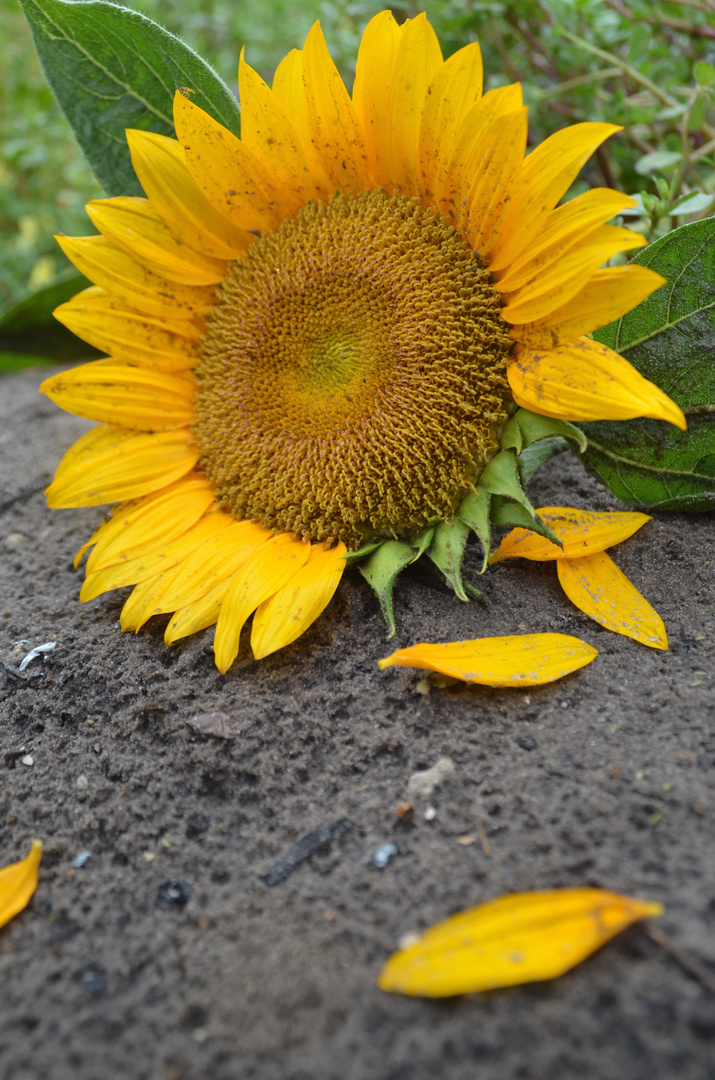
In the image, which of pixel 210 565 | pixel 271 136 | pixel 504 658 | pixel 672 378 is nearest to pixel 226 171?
pixel 271 136

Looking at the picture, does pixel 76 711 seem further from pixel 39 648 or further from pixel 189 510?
pixel 189 510

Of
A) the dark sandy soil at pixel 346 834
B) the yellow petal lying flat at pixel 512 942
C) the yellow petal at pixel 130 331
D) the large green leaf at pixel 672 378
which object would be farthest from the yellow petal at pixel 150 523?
the yellow petal lying flat at pixel 512 942

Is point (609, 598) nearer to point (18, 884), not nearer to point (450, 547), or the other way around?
point (450, 547)

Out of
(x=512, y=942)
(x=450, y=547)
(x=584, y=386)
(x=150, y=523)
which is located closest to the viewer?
(x=512, y=942)

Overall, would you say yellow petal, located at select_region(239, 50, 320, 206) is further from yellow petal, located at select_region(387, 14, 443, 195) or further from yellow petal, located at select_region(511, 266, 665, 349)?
yellow petal, located at select_region(511, 266, 665, 349)

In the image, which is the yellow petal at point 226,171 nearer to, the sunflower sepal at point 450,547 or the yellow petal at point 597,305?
the yellow petal at point 597,305

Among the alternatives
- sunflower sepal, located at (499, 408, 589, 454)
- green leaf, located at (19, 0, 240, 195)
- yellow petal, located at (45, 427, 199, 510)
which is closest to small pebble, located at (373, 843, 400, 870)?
sunflower sepal, located at (499, 408, 589, 454)
